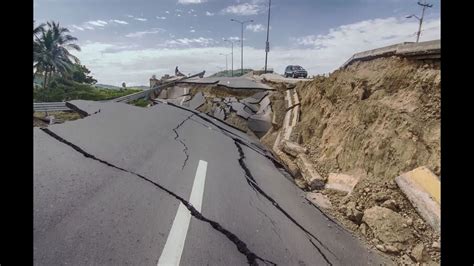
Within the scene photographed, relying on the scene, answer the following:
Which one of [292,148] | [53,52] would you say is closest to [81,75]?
[53,52]

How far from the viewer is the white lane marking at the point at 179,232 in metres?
3.40

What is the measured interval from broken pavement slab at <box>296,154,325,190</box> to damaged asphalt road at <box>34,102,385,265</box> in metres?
0.59

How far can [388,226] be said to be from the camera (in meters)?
5.31

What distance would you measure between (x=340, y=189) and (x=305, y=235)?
276 centimetres

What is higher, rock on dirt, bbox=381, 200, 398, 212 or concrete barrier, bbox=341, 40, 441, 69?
concrete barrier, bbox=341, 40, 441, 69

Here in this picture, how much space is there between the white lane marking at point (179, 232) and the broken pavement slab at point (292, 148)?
217 inches

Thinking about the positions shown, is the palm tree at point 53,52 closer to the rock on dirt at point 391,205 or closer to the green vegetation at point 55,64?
the green vegetation at point 55,64

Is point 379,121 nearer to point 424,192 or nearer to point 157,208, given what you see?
point 424,192

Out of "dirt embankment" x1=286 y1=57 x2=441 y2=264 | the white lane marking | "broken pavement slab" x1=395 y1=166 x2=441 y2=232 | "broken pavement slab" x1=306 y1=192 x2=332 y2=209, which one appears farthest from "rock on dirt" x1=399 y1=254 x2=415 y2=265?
the white lane marking

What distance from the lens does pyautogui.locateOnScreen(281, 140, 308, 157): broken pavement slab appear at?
35.3 feet

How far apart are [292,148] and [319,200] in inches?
158

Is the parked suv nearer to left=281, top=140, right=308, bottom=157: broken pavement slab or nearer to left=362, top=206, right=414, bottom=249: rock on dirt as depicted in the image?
left=281, top=140, right=308, bottom=157: broken pavement slab
